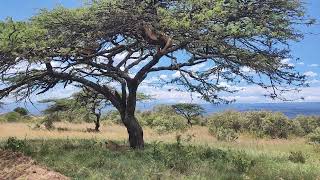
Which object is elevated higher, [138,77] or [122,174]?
[138,77]

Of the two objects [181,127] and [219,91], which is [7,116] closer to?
[181,127]

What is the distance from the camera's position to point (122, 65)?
21.2 meters

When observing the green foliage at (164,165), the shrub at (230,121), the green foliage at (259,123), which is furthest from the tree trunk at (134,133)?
the shrub at (230,121)

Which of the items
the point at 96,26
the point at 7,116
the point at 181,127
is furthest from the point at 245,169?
the point at 7,116

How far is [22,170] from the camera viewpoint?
513 inches

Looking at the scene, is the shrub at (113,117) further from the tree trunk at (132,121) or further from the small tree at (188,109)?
the tree trunk at (132,121)

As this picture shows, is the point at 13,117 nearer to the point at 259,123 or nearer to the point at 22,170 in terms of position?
the point at 259,123

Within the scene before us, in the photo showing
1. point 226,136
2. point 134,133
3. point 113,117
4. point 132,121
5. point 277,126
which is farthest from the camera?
point 113,117

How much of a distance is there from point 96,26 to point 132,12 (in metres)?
1.18

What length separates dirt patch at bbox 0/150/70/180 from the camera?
12.2 metres

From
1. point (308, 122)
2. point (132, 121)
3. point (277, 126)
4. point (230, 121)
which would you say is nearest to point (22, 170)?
point (132, 121)

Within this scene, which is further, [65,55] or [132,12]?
[65,55]

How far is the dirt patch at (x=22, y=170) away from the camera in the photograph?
40.0 feet

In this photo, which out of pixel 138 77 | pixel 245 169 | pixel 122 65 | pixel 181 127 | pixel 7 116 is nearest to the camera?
pixel 245 169
